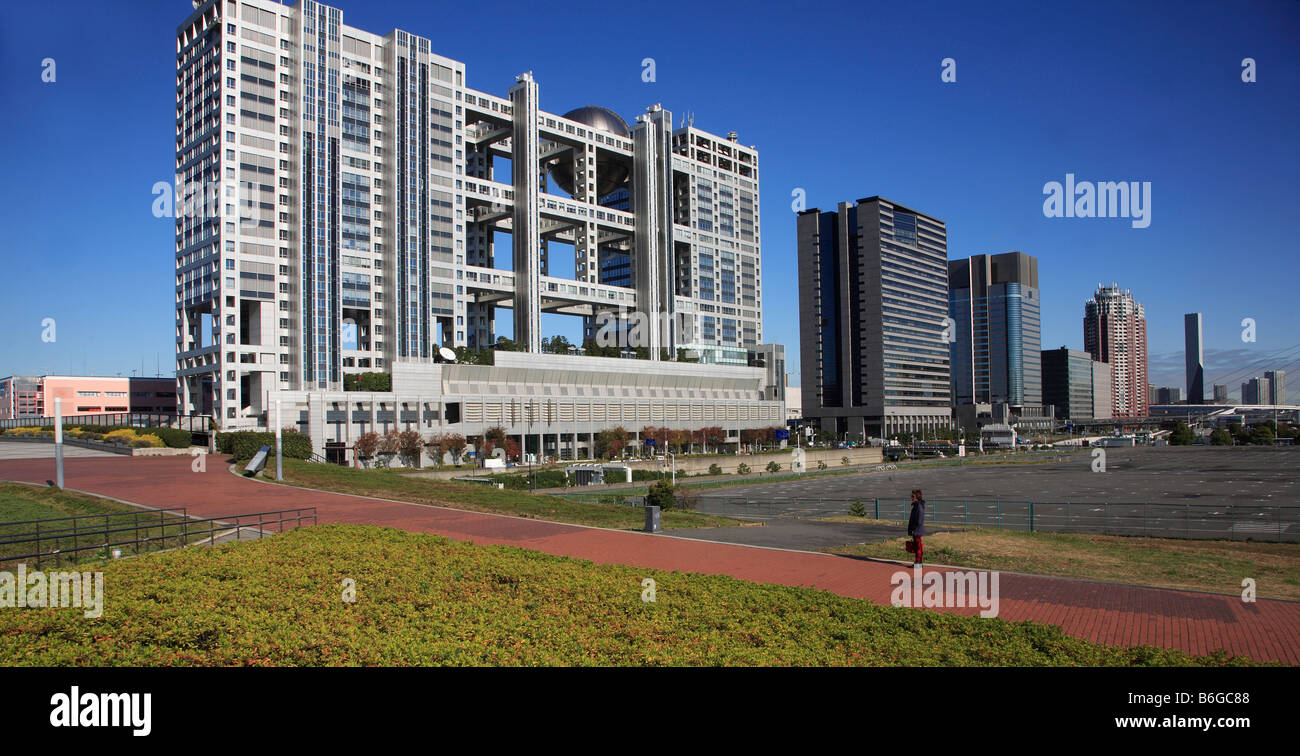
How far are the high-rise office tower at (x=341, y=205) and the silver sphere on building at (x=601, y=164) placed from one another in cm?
410

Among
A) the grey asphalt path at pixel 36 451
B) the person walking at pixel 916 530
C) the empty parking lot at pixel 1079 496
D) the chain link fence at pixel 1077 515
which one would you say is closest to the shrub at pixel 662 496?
the chain link fence at pixel 1077 515

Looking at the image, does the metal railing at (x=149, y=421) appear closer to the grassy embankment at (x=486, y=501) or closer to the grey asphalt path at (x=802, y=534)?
the grassy embankment at (x=486, y=501)

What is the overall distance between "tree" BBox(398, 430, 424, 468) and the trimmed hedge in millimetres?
12893

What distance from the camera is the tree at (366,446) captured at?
2719 inches

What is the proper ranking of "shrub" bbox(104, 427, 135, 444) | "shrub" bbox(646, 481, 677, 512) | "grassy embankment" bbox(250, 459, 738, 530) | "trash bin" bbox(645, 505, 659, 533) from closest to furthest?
"trash bin" bbox(645, 505, 659, 533) < "grassy embankment" bbox(250, 459, 738, 530) < "shrub" bbox(646, 481, 677, 512) < "shrub" bbox(104, 427, 135, 444)

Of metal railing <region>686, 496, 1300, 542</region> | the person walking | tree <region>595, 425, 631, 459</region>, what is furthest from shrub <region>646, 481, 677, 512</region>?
tree <region>595, 425, 631, 459</region>

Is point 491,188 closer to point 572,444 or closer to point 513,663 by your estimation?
point 572,444

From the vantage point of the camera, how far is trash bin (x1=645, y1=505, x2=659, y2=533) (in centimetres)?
2281

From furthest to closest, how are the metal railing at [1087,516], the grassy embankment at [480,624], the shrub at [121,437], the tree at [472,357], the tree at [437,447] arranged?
the tree at [472,357], the tree at [437,447], the shrub at [121,437], the metal railing at [1087,516], the grassy embankment at [480,624]

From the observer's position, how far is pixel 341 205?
8675cm

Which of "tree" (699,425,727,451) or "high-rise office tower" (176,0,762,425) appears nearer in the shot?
"high-rise office tower" (176,0,762,425)

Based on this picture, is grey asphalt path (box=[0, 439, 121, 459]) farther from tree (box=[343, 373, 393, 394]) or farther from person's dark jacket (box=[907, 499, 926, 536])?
person's dark jacket (box=[907, 499, 926, 536])

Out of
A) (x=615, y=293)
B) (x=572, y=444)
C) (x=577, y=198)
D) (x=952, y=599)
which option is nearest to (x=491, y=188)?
(x=577, y=198)
